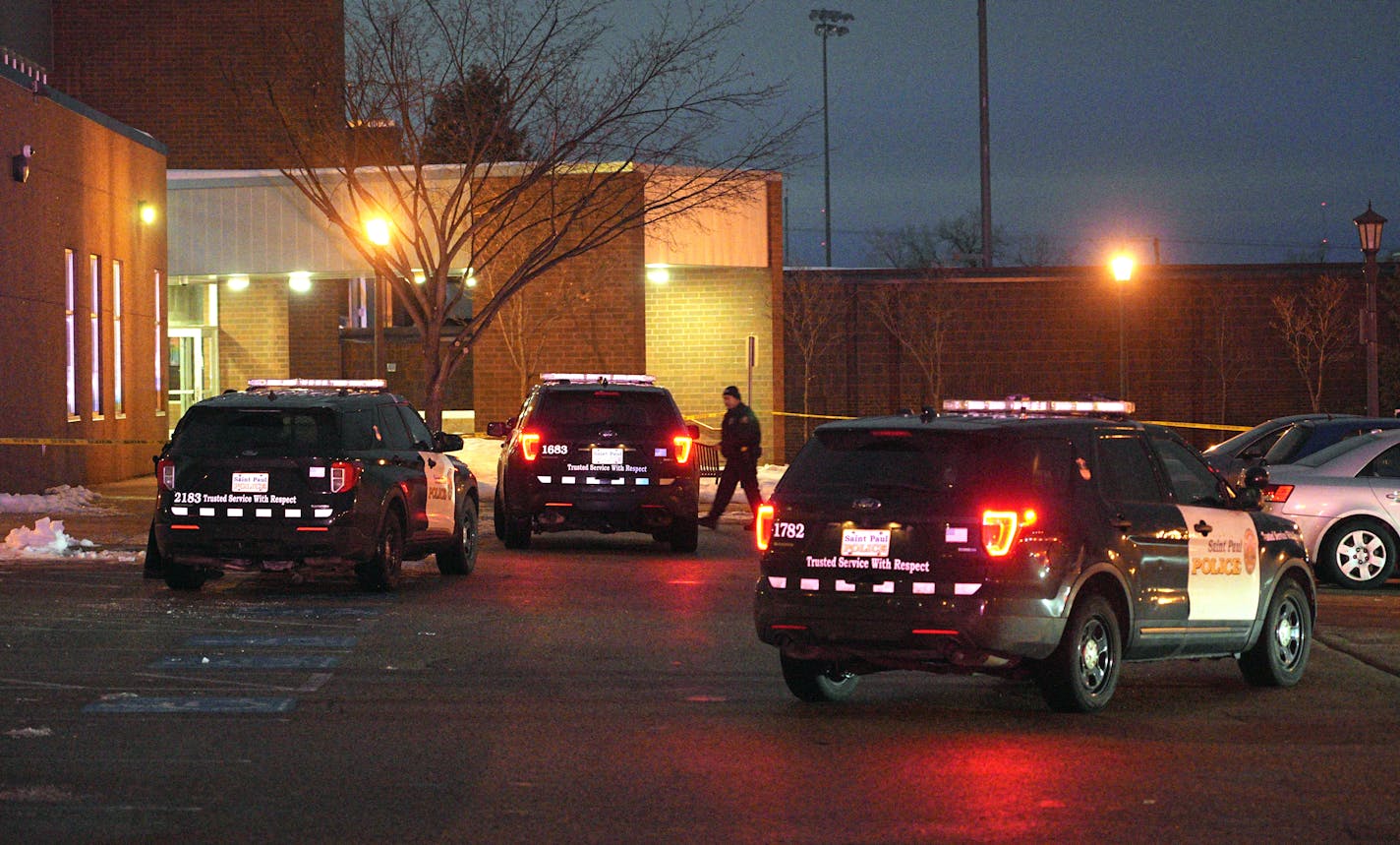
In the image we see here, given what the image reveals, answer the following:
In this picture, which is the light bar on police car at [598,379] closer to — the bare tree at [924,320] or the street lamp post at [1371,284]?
the street lamp post at [1371,284]

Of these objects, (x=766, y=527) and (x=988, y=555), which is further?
(x=766, y=527)

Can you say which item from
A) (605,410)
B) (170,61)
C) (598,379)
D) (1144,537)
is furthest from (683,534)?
(170,61)

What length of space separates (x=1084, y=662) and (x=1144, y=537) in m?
0.84

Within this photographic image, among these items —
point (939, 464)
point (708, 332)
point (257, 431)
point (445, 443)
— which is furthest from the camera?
point (708, 332)

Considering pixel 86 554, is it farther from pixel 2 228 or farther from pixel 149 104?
pixel 149 104

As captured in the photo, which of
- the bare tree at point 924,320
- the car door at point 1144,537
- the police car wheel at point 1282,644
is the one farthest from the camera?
the bare tree at point 924,320

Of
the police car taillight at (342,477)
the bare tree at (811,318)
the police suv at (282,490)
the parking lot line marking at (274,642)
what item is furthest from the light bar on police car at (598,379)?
the bare tree at (811,318)

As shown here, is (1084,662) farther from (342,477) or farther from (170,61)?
(170,61)

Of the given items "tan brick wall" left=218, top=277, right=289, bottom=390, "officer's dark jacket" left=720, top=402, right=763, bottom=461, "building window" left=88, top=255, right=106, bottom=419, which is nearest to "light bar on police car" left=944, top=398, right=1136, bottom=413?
"officer's dark jacket" left=720, top=402, right=763, bottom=461

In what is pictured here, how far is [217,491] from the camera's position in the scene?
15.4 metres

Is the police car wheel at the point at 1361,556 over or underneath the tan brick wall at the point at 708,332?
underneath

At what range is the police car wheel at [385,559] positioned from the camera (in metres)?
15.9

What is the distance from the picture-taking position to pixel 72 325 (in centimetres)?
2962

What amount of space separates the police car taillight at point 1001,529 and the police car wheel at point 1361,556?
8.39 metres
